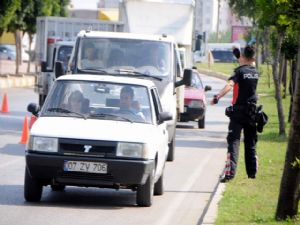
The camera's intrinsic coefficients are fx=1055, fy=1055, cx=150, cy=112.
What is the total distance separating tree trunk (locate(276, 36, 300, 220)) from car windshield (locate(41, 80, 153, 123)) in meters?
3.40

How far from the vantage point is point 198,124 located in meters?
31.2

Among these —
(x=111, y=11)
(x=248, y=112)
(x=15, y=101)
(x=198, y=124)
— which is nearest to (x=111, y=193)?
(x=248, y=112)

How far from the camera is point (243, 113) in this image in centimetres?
1585

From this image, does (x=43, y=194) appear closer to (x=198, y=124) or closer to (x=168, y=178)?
(x=168, y=178)

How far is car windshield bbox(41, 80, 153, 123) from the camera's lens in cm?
1409

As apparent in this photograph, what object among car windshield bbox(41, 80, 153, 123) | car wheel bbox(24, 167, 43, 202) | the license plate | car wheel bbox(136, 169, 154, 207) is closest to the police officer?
car windshield bbox(41, 80, 153, 123)

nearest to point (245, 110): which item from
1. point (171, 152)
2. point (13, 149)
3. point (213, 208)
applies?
point (213, 208)

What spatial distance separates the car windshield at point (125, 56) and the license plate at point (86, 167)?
19.0 feet

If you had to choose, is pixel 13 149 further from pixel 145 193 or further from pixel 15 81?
pixel 15 81

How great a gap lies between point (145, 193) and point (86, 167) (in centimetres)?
92

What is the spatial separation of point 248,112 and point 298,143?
495cm

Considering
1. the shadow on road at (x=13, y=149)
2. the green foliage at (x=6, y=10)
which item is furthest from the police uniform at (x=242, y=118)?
the green foliage at (x=6, y=10)

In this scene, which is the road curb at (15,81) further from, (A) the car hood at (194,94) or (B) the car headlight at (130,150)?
(B) the car headlight at (130,150)

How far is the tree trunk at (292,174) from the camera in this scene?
10.8 meters
